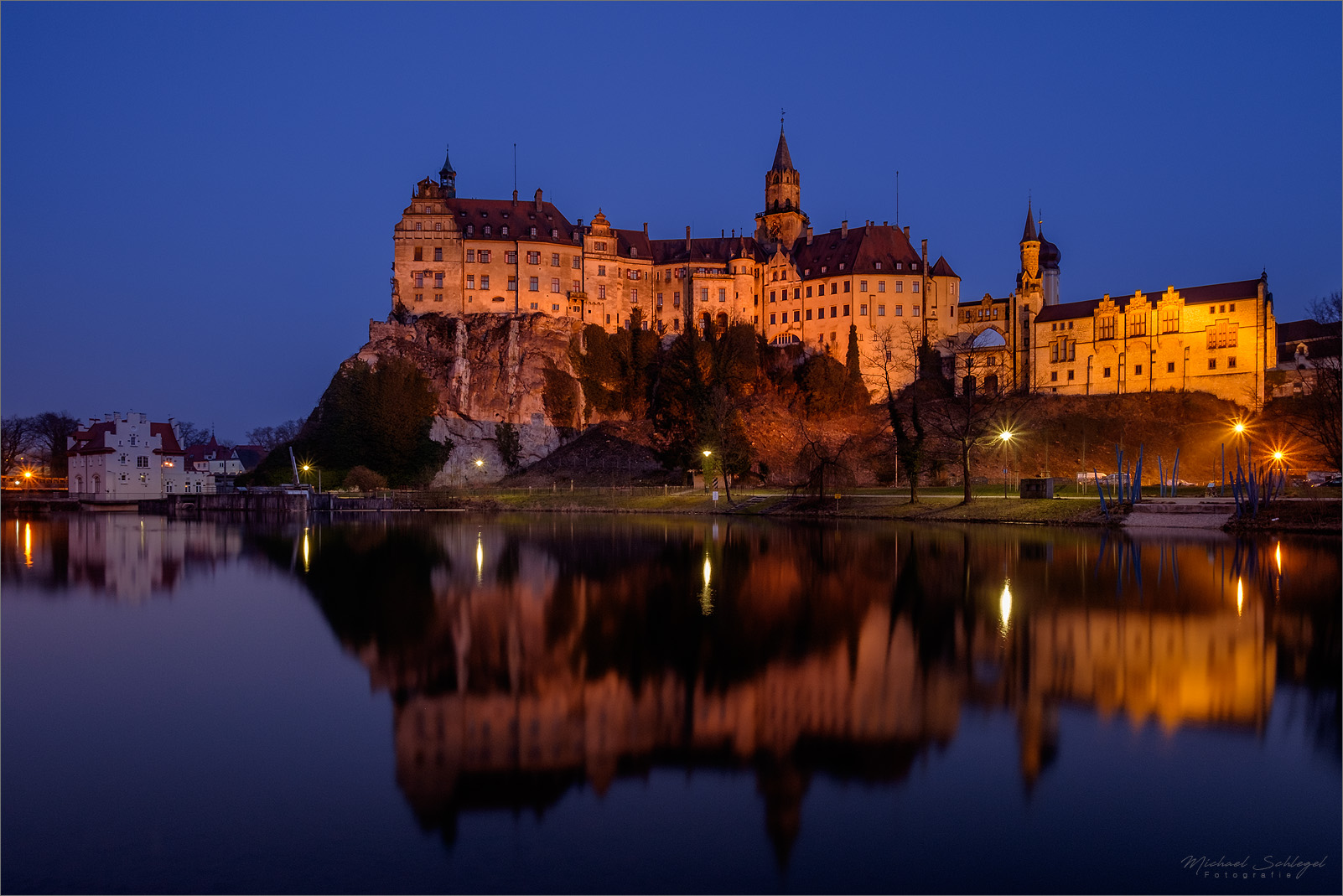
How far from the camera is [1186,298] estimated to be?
80.1 m

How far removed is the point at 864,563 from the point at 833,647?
1306 cm

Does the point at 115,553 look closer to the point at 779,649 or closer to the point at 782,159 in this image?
the point at 779,649

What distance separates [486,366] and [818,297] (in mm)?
34361

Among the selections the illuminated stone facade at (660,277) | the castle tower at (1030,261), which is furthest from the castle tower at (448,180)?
the castle tower at (1030,261)

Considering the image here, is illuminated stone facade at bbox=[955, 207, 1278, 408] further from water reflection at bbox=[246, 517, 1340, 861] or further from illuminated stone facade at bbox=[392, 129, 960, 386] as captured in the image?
water reflection at bbox=[246, 517, 1340, 861]

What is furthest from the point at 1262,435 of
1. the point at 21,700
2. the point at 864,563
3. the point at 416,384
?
the point at 21,700

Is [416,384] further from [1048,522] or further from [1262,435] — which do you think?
[1262,435]

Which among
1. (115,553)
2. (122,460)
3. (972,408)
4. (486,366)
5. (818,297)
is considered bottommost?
(115,553)

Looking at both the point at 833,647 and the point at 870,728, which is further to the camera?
the point at 833,647

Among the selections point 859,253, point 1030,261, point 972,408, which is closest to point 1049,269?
point 1030,261

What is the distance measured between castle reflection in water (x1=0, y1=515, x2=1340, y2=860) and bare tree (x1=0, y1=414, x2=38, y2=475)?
232 ft

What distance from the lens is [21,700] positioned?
1249 cm

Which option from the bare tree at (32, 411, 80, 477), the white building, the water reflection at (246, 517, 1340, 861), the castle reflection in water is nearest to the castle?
the white building

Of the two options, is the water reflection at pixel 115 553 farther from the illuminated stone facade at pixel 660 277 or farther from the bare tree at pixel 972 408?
the bare tree at pixel 972 408
